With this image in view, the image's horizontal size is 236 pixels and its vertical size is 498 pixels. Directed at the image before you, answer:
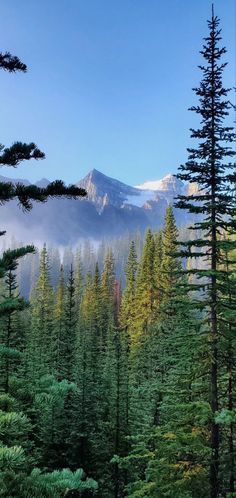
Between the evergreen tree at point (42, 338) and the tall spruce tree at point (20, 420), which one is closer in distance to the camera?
the tall spruce tree at point (20, 420)

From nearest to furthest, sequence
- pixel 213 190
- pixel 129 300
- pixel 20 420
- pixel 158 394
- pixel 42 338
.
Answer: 1. pixel 20 420
2. pixel 213 190
3. pixel 158 394
4. pixel 42 338
5. pixel 129 300

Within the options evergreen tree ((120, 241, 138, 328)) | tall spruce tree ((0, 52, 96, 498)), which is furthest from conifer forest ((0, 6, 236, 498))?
evergreen tree ((120, 241, 138, 328))

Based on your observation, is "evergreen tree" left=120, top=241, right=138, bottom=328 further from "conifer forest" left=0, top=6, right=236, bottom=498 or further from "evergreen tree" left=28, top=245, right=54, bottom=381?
"conifer forest" left=0, top=6, right=236, bottom=498

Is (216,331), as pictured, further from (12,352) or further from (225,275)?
(12,352)

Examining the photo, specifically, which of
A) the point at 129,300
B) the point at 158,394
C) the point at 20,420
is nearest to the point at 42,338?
the point at 129,300

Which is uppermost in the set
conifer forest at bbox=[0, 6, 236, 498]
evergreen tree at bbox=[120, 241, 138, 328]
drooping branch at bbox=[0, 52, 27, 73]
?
evergreen tree at bbox=[120, 241, 138, 328]

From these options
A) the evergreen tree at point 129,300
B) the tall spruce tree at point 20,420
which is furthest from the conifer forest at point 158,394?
the evergreen tree at point 129,300

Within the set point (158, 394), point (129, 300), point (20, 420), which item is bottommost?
point (158, 394)

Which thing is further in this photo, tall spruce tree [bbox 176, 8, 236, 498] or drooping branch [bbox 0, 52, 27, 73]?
tall spruce tree [bbox 176, 8, 236, 498]

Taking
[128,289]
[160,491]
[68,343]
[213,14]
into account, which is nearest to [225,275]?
[160,491]

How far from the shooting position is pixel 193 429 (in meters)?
14.8

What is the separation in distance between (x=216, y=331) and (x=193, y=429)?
344 centimetres

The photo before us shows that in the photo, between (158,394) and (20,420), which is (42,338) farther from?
(20,420)

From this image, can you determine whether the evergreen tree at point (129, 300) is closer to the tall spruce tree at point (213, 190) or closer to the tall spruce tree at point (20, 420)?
the tall spruce tree at point (213, 190)
